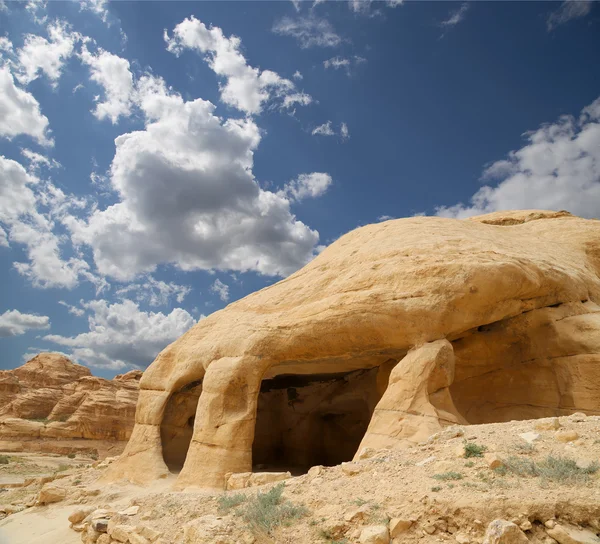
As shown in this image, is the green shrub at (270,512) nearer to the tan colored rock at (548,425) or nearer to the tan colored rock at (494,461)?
the tan colored rock at (494,461)

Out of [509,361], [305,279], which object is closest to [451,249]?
[509,361]

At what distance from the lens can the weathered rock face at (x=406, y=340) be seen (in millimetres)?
8555

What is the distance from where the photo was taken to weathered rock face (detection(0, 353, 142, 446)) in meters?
29.9

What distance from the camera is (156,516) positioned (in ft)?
19.6

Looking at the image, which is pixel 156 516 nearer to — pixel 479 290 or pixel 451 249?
pixel 479 290

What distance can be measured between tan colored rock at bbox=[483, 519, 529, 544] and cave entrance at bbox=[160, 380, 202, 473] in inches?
401

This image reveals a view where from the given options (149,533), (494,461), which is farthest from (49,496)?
(494,461)

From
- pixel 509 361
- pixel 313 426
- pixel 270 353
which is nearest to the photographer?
pixel 509 361

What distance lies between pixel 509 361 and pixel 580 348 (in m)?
1.59

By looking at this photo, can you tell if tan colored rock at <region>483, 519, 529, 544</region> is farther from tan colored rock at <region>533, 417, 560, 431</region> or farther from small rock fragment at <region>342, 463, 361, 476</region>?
tan colored rock at <region>533, 417, 560, 431</region>

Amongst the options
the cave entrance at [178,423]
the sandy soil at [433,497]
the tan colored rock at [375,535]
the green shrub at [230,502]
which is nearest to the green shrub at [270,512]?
the sandy soil at [433,497]

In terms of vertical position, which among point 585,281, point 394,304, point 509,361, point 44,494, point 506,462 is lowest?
point 44,494

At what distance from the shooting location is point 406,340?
902 cm

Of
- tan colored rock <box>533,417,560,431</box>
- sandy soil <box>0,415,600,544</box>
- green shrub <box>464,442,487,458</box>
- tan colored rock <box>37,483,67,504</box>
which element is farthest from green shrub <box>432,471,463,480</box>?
tan colored rock <box>37,483,67,504</box>
